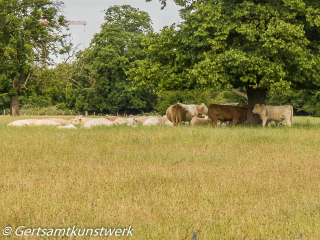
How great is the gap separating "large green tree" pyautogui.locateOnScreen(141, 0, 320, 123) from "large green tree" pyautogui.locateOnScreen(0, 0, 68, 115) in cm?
2164

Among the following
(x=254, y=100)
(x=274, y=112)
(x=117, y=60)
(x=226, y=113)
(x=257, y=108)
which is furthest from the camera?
(x=117, y=60)

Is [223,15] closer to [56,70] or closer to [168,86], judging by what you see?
[168,86]

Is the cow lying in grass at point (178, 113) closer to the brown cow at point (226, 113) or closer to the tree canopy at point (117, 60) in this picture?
the brown cow at point (226, 113)

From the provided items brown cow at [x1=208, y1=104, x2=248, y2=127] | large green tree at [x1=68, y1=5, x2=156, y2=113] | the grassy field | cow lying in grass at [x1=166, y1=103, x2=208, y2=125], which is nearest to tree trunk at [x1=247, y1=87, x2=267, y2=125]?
brown cow at [x1=208, y1=104, x2=248, y2=127]

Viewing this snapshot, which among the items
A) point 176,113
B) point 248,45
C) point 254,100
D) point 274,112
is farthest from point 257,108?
point 176,113

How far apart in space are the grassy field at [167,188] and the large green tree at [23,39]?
88.6 feet

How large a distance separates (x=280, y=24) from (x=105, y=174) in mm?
12641

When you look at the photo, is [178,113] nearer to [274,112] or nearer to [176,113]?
[176,113]

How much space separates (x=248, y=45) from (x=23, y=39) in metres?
Result: 26.8

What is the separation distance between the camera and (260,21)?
1775 centimetres

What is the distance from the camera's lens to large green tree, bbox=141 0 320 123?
55.5ft

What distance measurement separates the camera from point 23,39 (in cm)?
3706

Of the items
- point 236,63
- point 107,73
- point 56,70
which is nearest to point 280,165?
point 236,63

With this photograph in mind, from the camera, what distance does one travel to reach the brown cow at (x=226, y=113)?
20.2m
